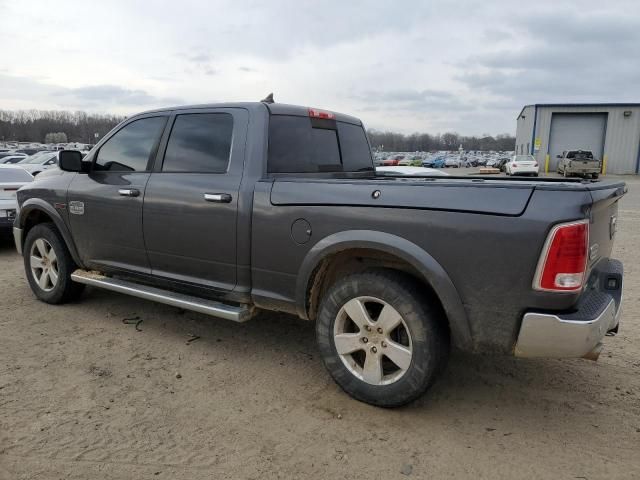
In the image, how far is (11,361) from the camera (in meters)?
3.87

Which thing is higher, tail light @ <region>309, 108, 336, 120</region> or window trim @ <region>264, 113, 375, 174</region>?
tail light @ <region>309, 108, 336, 120</region>

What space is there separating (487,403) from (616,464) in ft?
2.71

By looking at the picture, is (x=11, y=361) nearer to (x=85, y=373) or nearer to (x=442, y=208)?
(x=85, y=373)

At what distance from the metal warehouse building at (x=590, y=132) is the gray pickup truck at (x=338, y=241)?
38.0m

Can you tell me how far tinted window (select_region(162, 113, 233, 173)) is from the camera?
12.7 ft

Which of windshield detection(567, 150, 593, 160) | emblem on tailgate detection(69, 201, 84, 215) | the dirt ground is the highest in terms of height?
windshield detection(567, 150, 593, 160)

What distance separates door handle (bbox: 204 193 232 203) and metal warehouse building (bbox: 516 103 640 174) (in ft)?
128

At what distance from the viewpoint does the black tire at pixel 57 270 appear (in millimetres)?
5039

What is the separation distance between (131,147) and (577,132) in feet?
133

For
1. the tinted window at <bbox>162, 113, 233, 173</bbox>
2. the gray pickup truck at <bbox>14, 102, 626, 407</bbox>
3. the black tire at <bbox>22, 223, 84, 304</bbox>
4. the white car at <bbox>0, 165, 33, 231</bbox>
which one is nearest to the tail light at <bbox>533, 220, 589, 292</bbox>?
the gray pickup truck at <bbox>14, 102, 626, 407</bbox>

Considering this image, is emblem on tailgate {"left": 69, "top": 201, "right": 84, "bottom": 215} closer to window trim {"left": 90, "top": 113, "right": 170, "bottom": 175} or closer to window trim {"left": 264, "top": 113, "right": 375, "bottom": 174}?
window trim {"left": 90, "top": 113, "right": 170, "bottom": 175}

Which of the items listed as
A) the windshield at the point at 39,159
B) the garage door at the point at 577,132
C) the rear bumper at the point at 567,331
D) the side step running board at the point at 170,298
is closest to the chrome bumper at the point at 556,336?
the rear bumper at the point at 567,331

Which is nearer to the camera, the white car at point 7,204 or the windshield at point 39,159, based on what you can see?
the white car at point 7,204

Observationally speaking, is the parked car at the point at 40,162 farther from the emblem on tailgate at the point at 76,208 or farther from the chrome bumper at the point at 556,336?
the chrome bumper at the point at 556,336
